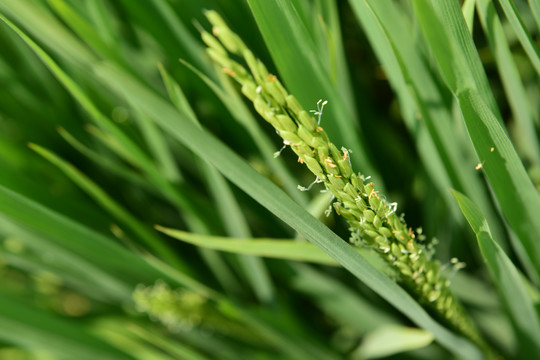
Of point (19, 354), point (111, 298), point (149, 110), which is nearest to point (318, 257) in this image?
point (149, 110)

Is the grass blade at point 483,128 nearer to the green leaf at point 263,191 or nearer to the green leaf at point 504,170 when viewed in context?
the green leaf at point 504,170

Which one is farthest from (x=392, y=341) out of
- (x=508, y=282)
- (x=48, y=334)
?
(x=48, y=334)

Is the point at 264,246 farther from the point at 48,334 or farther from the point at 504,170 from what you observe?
the point at 48,334

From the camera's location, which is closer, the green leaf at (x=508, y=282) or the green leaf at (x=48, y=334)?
the green leaf at (x=508, y=282)

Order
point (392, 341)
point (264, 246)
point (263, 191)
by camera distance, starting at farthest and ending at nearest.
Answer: point (392, 341) < point (264, 246) < point (263, 191)

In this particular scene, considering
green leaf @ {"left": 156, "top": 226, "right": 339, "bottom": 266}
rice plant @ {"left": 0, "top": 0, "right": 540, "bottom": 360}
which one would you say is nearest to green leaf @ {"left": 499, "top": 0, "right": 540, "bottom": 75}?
rice plant @ {"left": 0, "top": 0, "right": 540, "bottom": 360}

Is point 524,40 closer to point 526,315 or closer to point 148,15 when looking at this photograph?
point 526,315

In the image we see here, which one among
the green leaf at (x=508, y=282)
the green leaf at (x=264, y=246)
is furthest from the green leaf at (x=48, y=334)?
the green leaf at (x=508, y=282)

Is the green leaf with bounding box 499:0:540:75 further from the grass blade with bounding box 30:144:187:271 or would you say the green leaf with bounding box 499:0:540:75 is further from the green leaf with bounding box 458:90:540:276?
the grass blade with bounding box 30:144:187:271
